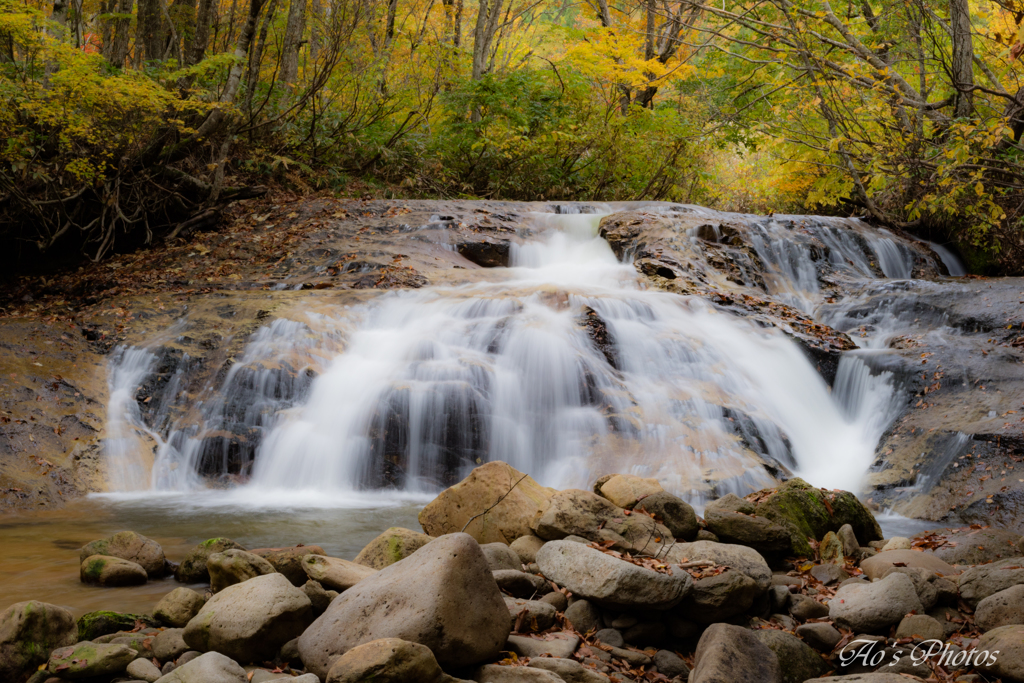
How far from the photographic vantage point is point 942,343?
7969mm

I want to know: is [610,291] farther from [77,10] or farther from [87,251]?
[77,10]

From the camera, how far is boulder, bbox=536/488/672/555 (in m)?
3.99

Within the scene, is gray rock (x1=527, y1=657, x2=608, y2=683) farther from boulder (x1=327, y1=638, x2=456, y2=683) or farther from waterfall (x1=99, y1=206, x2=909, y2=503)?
waterfall (x1=99, y1=206, x2=909, y2=503)

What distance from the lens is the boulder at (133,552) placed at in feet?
13.0

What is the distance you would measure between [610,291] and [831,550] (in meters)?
5.97

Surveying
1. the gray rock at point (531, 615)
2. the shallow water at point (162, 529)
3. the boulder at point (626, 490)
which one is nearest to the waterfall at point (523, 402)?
the shallow water at point (162, 529)

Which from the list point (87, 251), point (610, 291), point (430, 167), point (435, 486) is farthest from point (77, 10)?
point (435, 486)

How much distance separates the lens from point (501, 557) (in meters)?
3.82

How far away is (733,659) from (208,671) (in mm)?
2080

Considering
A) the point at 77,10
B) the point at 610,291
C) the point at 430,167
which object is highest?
the point at 77,10

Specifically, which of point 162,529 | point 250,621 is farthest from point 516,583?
point 162,529

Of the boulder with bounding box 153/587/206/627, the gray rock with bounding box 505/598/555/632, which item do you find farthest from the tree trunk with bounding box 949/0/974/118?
the boulder with bounding box 153/587/206/627

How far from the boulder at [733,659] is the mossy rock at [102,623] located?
8.26ft

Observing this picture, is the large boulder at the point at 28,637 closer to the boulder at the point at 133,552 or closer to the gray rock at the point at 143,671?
the gray rock at the point at 143,671
